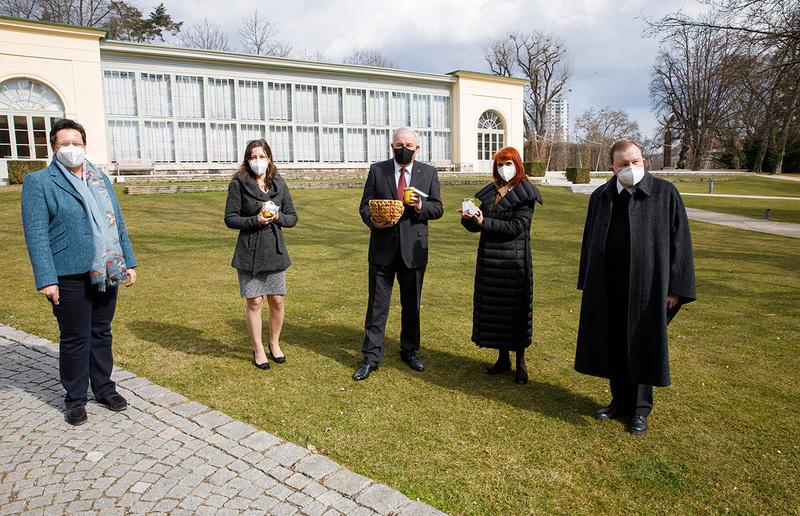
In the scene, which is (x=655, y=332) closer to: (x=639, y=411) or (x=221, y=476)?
(x=639, y=411)

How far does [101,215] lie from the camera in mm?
4051

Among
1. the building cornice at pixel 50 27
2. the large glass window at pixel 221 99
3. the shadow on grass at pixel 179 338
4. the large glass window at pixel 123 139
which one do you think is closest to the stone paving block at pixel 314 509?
the shadow on grass at pixel 179 338

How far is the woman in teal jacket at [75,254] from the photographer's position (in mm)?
3768

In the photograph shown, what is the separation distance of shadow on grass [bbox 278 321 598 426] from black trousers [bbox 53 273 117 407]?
203cm

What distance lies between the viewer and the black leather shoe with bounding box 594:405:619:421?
4.07 m

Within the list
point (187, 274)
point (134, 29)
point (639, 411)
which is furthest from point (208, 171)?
point (639, 411)

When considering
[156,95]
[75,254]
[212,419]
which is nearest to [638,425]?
[212,419]

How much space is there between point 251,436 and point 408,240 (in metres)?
2.14

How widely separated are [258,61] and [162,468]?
26.7 meters

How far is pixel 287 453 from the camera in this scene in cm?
349

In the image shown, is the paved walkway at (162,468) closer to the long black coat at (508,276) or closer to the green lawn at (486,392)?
the green lawn at (486,392)

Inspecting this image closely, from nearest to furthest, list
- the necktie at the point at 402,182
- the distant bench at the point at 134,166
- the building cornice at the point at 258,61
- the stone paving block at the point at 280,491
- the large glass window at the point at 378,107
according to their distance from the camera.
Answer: the stone paving block at the point at 280,491
the necktie at the point at 402,182
the distant bench at the point at 134,166
the building cornice at the point at 258,61
the large glass window at the point at 378,107

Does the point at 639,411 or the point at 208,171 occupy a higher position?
the point at 208,171

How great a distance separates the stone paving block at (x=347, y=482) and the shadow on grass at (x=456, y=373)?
5.20 feet
